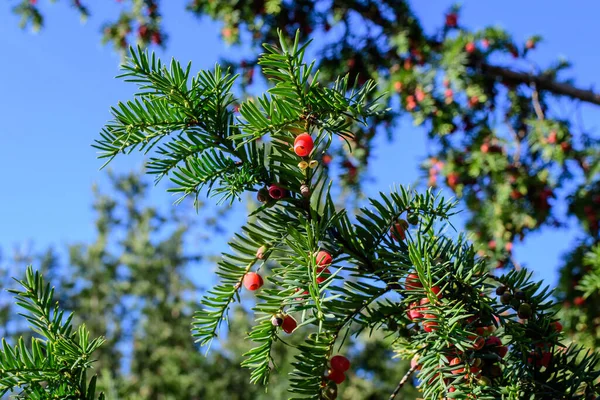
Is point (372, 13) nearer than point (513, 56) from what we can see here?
Yes

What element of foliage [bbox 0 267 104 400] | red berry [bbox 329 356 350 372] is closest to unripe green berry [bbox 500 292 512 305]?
red berry [bbox 329 356 350 372]

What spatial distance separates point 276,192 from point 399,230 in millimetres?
225

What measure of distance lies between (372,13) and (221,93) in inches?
137

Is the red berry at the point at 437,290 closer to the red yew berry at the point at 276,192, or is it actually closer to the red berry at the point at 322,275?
the red berry at the point at 322,275

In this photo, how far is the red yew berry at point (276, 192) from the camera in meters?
0.83

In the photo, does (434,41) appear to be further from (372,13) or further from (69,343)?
(69,343)

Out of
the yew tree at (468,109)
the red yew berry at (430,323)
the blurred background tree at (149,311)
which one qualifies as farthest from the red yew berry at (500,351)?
the blurred background tree at (149,311)

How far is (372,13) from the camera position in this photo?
4.04 meters

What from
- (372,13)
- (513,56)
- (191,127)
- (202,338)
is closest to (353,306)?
(202,338)

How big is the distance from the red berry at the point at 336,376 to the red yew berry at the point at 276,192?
0.30 metres

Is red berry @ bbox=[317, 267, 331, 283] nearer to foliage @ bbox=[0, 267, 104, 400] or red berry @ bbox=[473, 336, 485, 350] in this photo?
red berry @ bbox=[473, 336, 485, 350]

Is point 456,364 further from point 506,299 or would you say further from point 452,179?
point 452,179

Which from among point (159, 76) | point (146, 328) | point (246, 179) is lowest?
point (246, 179)

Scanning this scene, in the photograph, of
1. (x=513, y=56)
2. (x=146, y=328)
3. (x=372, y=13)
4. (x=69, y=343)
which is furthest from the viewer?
(x=146, y=328)
